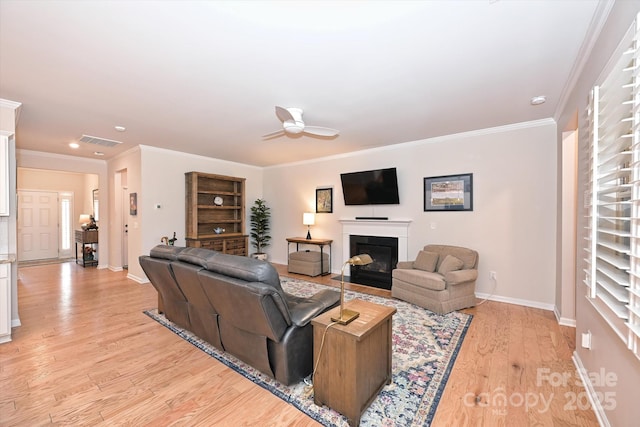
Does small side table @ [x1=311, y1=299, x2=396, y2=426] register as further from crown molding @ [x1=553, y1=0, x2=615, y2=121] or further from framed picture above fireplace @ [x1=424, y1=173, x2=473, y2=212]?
framed picture above fireplace @ [x1=424, y1=173, x2=473, y2=212]

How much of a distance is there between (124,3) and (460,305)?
438 cm

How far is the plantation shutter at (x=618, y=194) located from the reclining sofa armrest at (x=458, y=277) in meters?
1.61

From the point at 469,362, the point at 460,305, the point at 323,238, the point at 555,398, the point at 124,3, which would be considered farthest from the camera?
the point at 323,238

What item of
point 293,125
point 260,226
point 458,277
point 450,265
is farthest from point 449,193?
point 260,226

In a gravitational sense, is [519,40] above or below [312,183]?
above

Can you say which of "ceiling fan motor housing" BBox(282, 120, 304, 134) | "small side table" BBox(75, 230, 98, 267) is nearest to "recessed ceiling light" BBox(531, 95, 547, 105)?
"ceiling fan motor housing" BBox(282, 120, 304, 134)

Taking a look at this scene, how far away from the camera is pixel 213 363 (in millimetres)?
2391

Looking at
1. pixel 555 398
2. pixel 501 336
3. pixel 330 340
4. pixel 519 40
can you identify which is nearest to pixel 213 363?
pixel 330 340

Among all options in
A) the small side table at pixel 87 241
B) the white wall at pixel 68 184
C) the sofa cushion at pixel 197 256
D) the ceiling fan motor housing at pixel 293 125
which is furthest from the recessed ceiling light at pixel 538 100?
the white wall at pixel 68 184

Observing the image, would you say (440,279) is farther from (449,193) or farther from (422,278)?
(449,193)

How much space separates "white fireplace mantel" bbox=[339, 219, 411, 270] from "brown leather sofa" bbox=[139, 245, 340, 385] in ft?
9.20

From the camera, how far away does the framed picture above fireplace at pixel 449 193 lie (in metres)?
4.27

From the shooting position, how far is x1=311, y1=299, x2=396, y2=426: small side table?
1613 millimetres

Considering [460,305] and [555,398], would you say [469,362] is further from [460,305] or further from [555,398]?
[460,305]
